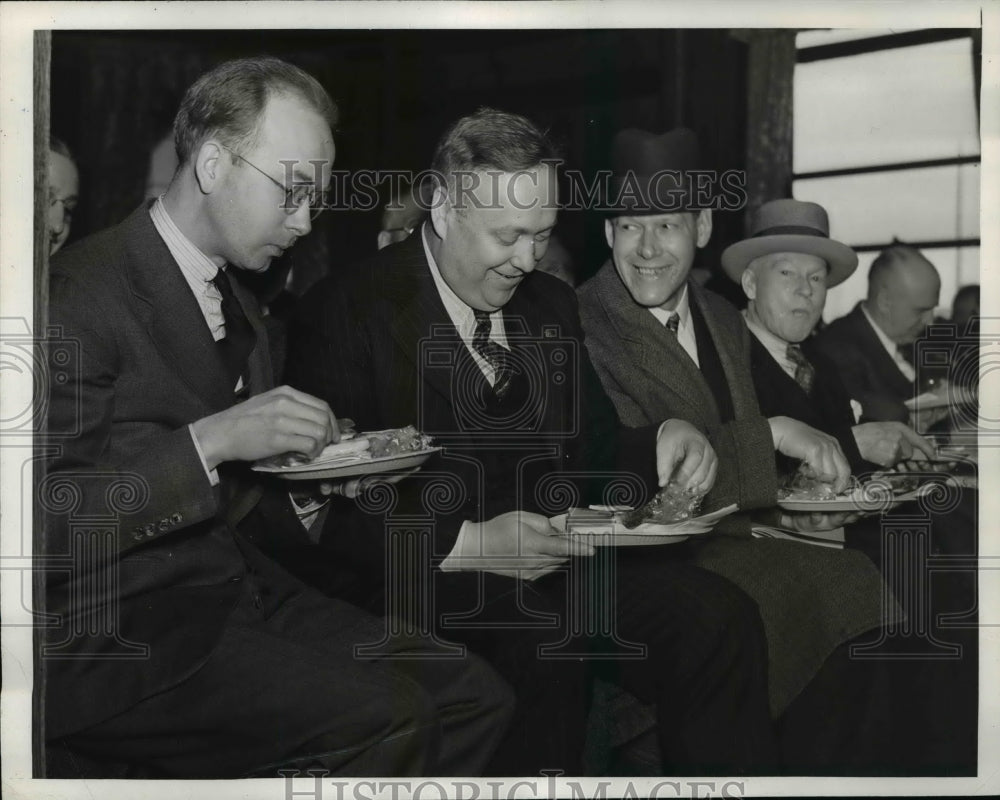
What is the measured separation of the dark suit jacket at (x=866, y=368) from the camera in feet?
13.0

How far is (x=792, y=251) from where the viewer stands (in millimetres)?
3873

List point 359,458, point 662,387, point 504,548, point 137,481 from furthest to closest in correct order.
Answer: point 662,387, point 504,548, point 359,458, point 137,481

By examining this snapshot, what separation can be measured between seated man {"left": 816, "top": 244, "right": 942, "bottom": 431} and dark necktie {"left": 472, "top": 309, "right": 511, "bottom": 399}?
1.15 meters

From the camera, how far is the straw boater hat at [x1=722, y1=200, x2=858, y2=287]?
12.7 feet

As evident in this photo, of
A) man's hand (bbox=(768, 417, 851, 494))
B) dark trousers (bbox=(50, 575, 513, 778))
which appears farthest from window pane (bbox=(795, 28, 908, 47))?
dark trousers (bbox=(50, 575, 513, 778))

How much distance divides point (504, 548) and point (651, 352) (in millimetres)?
847

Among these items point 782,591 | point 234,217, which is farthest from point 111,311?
point 782,591

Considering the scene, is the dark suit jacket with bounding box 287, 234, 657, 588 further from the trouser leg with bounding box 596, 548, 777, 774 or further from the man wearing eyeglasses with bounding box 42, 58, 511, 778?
the trouser leg with bounding box 596, 548, 777, 774

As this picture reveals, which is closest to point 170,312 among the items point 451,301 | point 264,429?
point 264,429

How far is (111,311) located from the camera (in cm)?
336

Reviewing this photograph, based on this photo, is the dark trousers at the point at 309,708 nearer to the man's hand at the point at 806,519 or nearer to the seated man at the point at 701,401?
the seated man at the point at 701,401

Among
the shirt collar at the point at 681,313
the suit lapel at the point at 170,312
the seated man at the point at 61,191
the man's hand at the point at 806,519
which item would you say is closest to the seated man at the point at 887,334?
the man's hand at the point at 806,519

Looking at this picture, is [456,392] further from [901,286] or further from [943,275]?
[943,275]

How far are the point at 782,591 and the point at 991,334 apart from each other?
3.90 feet
